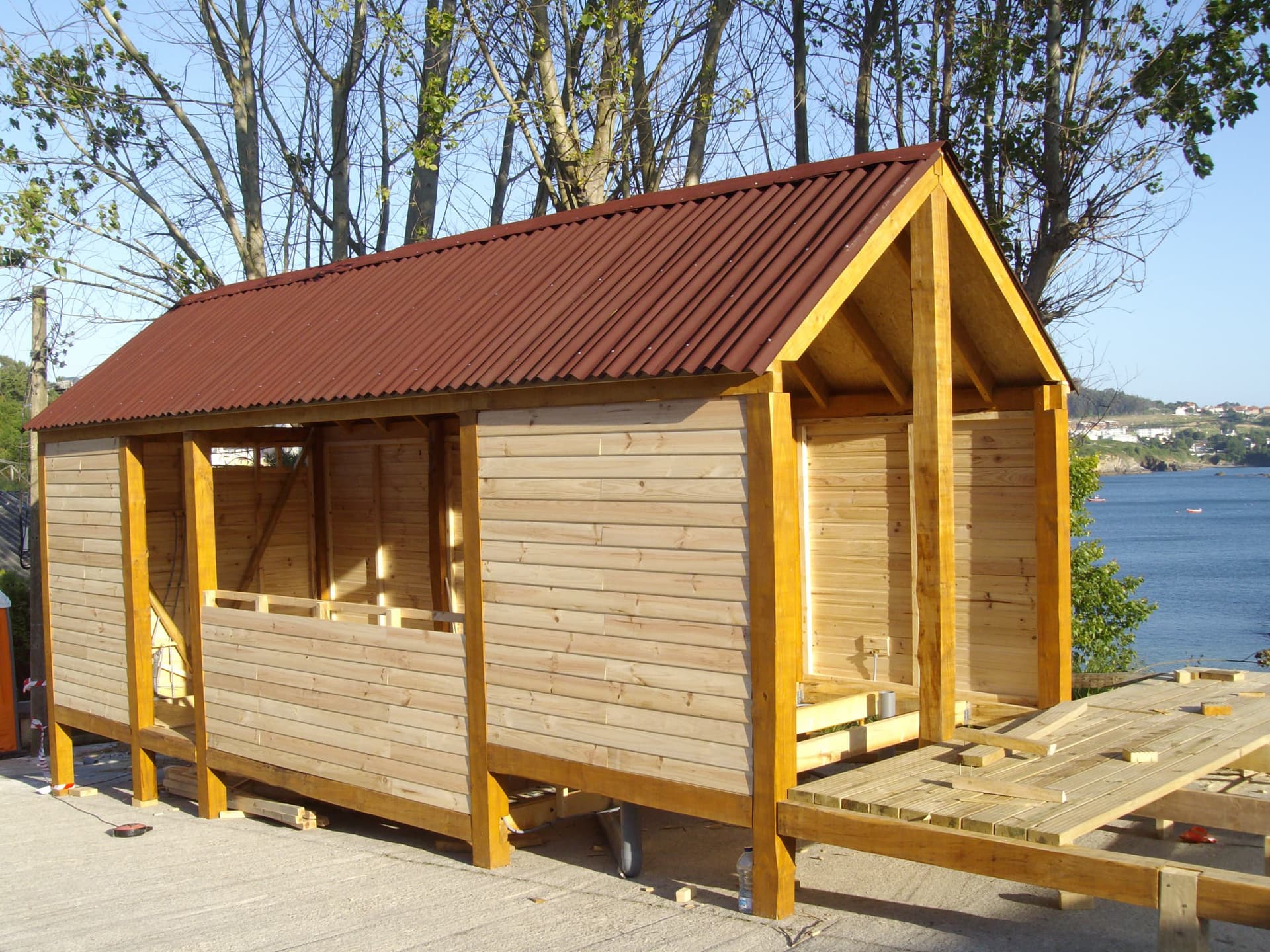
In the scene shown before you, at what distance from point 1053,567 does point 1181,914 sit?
363cm

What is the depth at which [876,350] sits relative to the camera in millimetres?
8664

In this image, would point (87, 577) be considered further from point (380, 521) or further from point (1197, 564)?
point (1197, 564)

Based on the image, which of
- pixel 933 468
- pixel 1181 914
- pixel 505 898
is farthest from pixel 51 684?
pixel 1181 914

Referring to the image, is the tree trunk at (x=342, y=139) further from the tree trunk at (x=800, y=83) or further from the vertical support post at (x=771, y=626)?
the vertical support post at (x=771, y=626)

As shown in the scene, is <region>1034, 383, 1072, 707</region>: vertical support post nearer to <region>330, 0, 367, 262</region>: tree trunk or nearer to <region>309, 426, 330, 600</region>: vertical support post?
<region>309, 426, 330, 600</region>: vertical support post

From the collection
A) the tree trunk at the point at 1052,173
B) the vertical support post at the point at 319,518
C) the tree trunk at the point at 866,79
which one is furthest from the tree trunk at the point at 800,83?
the vertical support post at the point at 319,518

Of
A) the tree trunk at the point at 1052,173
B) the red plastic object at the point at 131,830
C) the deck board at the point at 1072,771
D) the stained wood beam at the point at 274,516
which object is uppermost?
the tree trunk at the point at 1052,173

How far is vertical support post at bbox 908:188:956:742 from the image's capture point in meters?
6.87

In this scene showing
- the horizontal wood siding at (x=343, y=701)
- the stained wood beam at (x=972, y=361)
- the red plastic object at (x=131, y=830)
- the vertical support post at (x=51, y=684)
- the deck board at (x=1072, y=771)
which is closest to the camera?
the deck board at (x=1072, y=771)

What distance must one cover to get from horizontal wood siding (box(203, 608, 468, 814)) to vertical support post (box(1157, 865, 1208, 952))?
14.6 feet

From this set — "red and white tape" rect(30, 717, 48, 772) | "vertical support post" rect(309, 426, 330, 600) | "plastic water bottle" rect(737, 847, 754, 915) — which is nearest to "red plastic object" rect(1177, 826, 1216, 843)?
"plastic water bottle" rect(737, 847, 754, 915)

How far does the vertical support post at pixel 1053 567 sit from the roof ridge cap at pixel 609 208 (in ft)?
7.61

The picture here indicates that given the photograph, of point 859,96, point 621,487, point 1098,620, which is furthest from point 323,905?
point 859,96

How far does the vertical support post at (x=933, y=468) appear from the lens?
6.87 m
